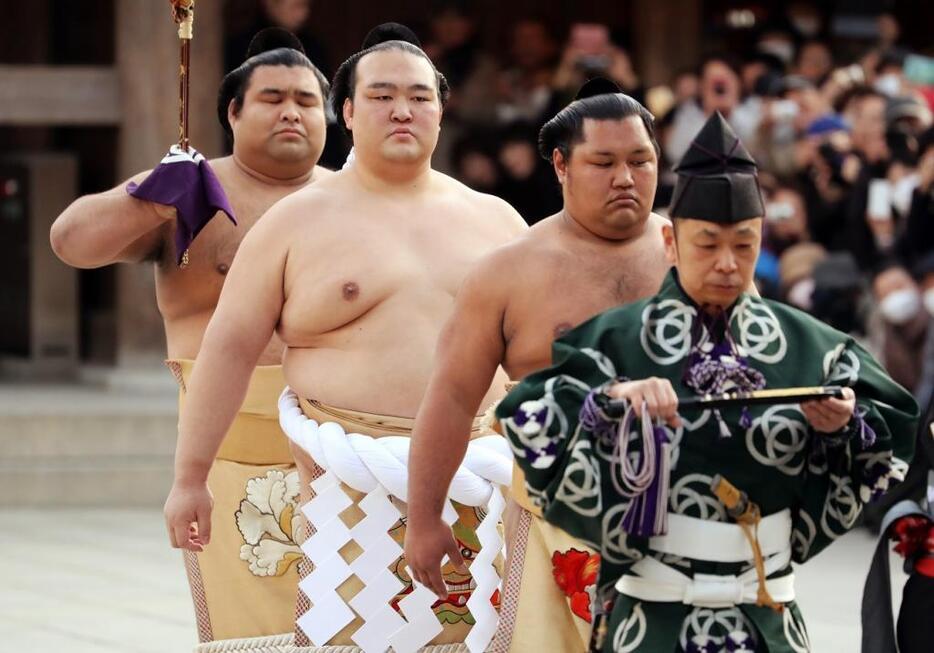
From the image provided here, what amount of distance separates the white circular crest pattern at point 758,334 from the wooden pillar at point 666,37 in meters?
6.89

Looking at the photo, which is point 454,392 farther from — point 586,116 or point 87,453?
point 87,453

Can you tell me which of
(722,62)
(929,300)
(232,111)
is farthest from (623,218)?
(722,62)

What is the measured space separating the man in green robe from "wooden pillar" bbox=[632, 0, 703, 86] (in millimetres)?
6881

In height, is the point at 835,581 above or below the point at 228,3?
below

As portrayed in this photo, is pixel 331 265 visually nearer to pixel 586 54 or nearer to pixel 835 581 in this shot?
pixel 835 581

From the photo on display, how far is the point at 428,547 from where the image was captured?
344 cm

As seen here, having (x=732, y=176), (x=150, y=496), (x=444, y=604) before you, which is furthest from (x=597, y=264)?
(x=150, y=496)

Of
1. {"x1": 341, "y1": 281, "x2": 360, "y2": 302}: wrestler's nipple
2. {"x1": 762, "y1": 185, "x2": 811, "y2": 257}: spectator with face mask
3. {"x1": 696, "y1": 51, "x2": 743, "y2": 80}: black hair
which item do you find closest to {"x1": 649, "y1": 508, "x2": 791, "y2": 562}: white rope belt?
{"x1": 341, "y1": 281, "x2": 360, "y2": 302}: wrestler's nipple

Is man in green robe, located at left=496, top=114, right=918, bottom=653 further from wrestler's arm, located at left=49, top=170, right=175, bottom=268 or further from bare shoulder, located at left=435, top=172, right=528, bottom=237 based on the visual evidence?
wrestler's arm, located at left=49, top=170, right=175, bottom=268

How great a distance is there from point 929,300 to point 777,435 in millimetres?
4428

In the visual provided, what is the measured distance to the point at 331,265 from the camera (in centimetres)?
397

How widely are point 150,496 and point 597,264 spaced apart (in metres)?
5.13

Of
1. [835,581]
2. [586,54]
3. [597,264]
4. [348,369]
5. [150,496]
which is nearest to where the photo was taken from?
[597,264]

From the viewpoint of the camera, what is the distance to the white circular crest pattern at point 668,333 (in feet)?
9.49
